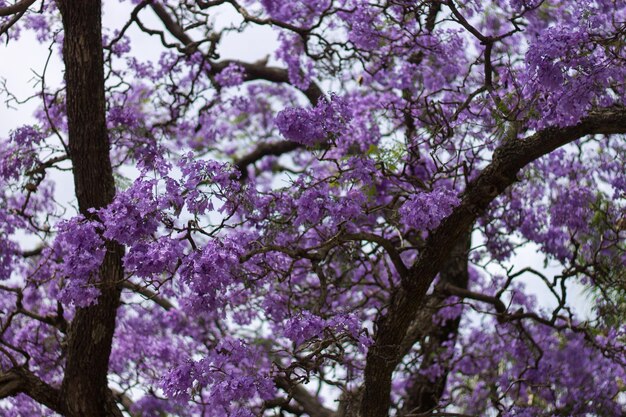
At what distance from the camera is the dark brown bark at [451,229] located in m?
6.27

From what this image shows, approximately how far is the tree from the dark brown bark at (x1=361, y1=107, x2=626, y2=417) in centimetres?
2

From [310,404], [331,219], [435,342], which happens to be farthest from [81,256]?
[435,342]

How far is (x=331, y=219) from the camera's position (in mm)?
5961

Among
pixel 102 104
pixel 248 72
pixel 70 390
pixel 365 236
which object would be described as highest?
pixel 248 72

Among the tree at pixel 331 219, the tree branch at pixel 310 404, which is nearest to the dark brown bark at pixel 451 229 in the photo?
the tree at pixel 331 219

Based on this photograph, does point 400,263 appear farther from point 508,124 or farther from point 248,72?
point 248,72

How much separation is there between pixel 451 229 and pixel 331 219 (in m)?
0.97

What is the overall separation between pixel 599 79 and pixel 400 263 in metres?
1.92

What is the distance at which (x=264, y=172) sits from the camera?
12.1 meters

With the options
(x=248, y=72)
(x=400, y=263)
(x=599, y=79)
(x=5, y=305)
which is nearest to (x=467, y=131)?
(x=400, y=263)

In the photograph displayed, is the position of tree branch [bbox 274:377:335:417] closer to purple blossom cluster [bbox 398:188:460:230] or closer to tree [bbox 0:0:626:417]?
tree [bbox 0:0:626:417]

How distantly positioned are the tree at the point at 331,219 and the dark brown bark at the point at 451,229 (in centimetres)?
2

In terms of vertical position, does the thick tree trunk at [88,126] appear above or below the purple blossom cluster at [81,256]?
above

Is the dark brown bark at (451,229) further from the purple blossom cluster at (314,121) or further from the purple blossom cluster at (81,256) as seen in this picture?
the purple blossom cluster at (81,256)
